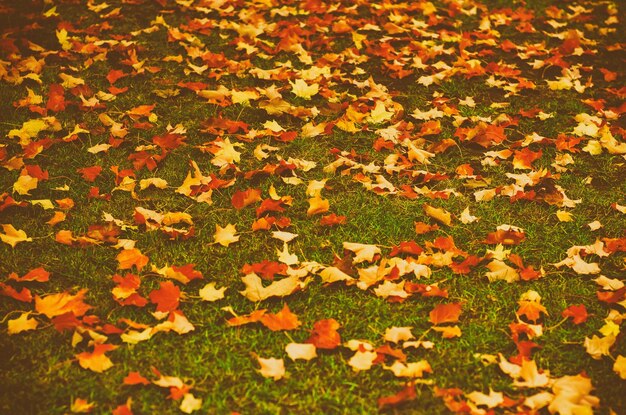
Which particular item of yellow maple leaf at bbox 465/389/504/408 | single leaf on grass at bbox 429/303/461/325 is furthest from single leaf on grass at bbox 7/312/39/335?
yellow maple leaf at bbox 465/389/504/408

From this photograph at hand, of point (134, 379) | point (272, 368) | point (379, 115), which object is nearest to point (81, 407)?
point (134, 379)

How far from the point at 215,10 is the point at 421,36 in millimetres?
1987

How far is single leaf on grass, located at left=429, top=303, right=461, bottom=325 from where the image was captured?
2.70m

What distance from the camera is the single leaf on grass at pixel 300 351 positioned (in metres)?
2.48

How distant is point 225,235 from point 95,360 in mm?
955

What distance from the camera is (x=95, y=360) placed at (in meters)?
2.40

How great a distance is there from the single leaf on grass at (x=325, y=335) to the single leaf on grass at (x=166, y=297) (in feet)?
2.12

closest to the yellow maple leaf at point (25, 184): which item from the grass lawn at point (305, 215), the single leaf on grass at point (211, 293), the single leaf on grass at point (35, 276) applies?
the grass lawn at point (305, 215)

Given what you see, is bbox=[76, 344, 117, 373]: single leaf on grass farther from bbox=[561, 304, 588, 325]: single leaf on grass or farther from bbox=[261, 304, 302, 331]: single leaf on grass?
bbox=[561, 304, 588, 325]: single leaf on grass

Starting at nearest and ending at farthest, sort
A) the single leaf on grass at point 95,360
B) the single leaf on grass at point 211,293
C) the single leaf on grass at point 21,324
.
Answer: the single leaf on grass at point 95,360 < the single leaf on grass at point 21,324 < the single leaf on grass at point 211,293

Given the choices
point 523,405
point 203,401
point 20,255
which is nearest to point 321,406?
point 203,401

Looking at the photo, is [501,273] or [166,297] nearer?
[166,297]

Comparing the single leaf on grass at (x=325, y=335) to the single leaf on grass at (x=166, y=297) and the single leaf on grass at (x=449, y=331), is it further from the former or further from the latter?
the single leaf on grass at (x=166, y=297)

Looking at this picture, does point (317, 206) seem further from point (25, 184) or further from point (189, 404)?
point (25, 184)
